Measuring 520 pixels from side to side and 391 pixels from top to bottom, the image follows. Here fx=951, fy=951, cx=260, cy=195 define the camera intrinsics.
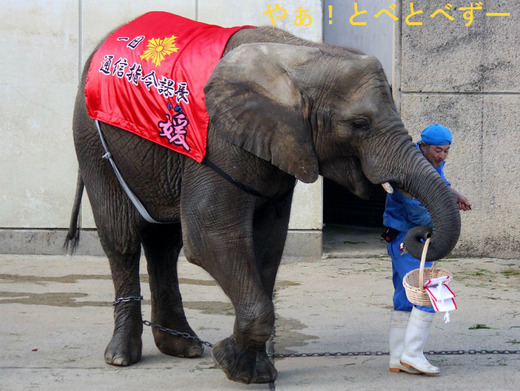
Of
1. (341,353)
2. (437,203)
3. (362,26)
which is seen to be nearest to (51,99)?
(362,26)

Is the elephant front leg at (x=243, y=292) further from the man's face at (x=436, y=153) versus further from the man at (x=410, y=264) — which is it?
the man's face at (x=436, y=153)

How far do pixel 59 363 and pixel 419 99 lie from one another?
200 inches

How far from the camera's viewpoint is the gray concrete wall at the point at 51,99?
364 inches

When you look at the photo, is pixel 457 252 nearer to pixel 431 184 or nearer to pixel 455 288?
pixel 455 288

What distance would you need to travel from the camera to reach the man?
5.09 meters

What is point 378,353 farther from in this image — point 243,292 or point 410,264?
point 243,292

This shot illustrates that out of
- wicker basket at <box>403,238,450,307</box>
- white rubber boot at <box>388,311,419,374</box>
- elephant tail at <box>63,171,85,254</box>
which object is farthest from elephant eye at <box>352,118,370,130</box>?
elephant tail at <box>63,171,85,254</box>

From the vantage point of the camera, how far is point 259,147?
184 inches

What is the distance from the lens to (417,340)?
16.7 ft

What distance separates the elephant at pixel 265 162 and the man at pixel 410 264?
0.49m

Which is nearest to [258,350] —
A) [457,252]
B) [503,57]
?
[457,252]

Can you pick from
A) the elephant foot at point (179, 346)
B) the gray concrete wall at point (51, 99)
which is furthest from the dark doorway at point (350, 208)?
the elephant foot at point (179, 346)

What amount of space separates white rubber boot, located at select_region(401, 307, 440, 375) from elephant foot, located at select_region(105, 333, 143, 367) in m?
1.55

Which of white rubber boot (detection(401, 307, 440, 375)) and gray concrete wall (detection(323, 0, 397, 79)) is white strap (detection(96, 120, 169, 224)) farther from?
gray concrete wall (detection(323, 0, 397, 79))
